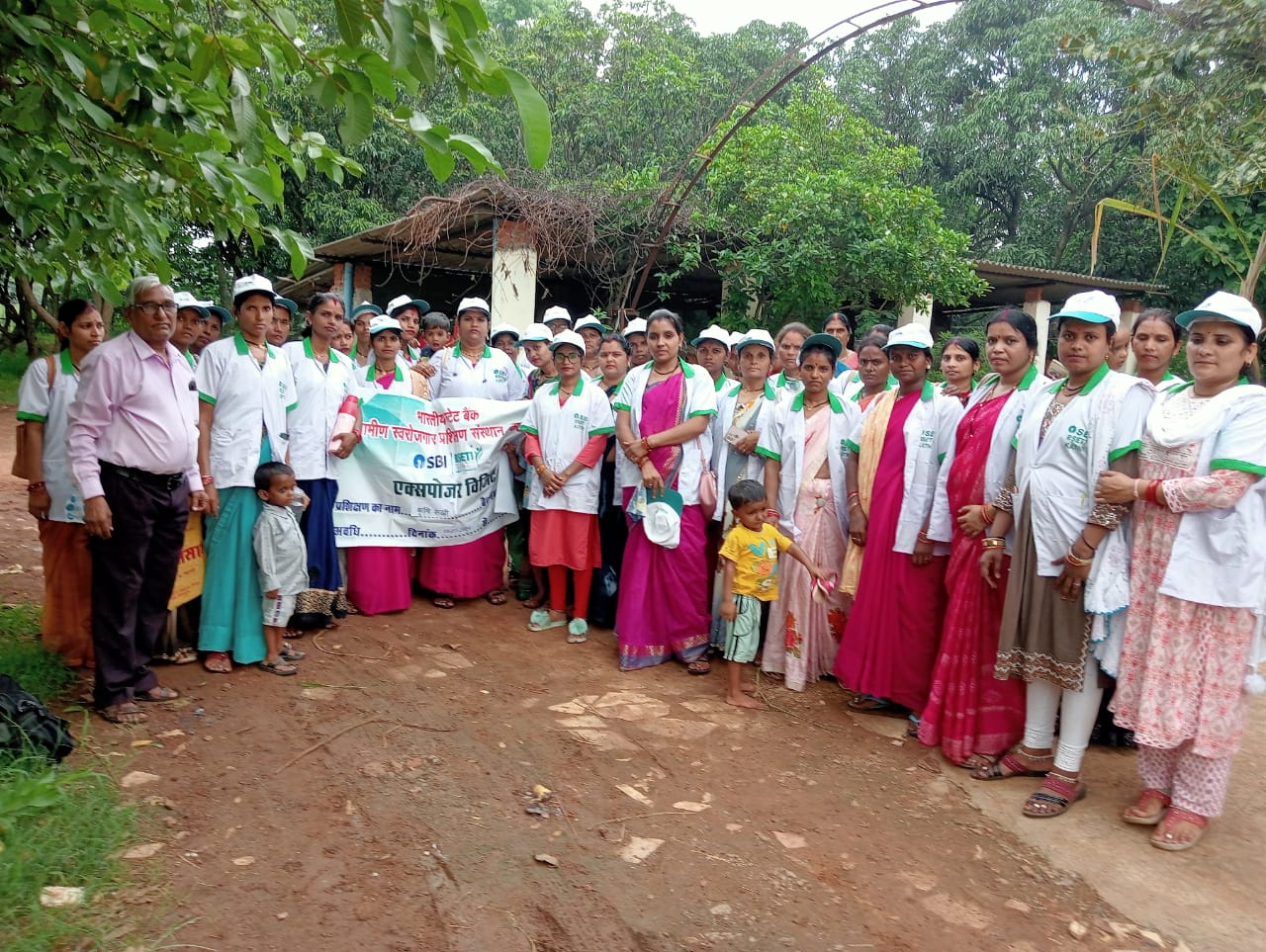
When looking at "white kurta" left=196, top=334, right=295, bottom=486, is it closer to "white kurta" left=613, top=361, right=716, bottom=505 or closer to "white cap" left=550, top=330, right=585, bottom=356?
"white cap" left=550, top=330, right=585, bottom=356

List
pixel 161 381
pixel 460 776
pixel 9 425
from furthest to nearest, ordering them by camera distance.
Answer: pixel 9 425 < pixel 161 381 < pixel 460 776

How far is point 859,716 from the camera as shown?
459cm

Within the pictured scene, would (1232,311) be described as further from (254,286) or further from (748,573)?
(254,286)

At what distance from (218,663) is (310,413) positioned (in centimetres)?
142

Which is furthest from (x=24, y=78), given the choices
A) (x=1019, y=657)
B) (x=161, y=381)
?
(x=1019, y=657)

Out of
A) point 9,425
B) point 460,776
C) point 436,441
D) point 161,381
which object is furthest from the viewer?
point 9,425

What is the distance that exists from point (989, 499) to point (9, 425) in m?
15.2

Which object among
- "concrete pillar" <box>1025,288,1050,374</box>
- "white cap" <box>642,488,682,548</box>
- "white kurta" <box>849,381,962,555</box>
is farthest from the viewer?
A: "concrete pillar" <box>1025,288,1050,374</box>

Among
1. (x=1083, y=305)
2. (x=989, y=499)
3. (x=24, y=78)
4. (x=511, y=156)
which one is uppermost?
(x=511, y=156)

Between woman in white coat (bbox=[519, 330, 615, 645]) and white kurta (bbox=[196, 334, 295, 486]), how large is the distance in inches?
62.6

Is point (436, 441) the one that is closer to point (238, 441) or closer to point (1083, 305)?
point (238, 441)

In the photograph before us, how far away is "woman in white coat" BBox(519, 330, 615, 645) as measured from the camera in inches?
218

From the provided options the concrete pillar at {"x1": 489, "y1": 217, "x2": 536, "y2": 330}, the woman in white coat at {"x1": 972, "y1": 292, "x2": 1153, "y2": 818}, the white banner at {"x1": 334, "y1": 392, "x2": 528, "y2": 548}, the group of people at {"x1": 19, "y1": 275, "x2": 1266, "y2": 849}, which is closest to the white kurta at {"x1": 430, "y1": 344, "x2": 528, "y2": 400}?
the group of people at {"x1": 19, "y1": 275, "x2": 1266, "y2": 849}

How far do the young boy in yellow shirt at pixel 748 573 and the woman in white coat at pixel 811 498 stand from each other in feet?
0.76
